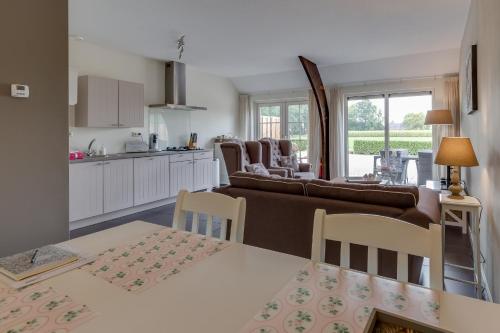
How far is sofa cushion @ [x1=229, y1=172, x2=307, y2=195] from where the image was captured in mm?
2564

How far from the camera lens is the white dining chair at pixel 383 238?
99cm

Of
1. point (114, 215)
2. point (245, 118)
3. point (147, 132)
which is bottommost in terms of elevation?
point (114, 215)

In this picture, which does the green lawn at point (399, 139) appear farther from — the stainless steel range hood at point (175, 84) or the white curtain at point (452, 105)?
the stainless steel range hood at point (175, 84)

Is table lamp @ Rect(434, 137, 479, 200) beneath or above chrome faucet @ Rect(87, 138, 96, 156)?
beneath

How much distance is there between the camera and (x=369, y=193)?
7.45 ft

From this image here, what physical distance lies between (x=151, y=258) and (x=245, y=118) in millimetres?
6857

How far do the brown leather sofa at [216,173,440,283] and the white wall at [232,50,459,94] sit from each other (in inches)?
148

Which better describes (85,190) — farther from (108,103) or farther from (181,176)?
(181,176)

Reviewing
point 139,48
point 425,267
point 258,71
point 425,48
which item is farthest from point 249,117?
point 425,267

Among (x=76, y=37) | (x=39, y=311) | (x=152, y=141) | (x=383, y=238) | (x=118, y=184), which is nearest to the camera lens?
(x=39, y=311)

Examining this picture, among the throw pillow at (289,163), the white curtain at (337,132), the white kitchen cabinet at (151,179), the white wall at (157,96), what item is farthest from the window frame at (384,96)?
the white kitchen cabinet at (151,179)

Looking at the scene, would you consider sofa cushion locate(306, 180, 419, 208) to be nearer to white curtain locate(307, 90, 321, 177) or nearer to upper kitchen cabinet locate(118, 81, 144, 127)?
upper kitchen cabinet locate(118, 81, 144, 127)

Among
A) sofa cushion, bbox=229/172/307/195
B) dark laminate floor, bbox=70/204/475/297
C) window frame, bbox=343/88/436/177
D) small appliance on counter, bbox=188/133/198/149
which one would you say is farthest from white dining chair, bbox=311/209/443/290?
window frame, bbox=343/88/436/177

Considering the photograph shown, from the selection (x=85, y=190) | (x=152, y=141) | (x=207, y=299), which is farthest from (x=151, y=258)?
(x=152, y=141)
